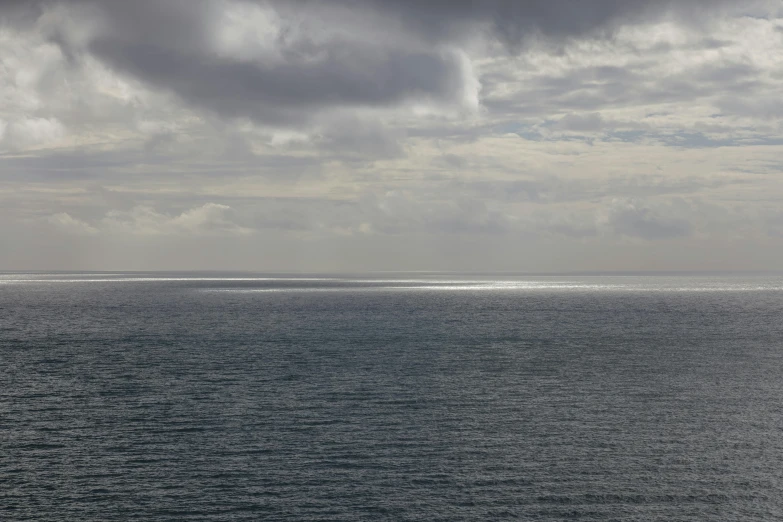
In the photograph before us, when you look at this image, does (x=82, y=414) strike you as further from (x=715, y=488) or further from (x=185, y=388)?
(x=715, y=488)

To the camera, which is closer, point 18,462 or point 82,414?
point 18,462

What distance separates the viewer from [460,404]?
8094 cm

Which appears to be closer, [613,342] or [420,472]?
[420,472]

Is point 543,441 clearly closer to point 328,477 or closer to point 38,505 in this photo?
point 328,477

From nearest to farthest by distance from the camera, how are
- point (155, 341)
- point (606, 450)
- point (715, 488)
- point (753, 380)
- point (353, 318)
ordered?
1. point (715, 488)
2. point (606, 450)
3. point (753, 380)
4. point (155, 341)
5. point (353, 318)

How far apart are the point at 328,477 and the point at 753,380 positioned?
222ft

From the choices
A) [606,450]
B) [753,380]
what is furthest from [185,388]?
[753,380]

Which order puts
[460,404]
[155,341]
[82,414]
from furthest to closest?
[155,341], [460,404], [82,414]

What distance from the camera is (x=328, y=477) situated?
55500mm

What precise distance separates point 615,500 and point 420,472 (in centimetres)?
1479

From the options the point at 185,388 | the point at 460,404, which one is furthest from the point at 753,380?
the point at 185,388

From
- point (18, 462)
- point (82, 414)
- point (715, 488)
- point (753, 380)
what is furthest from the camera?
point (753, 380)

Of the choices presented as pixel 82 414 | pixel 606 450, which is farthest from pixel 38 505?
pixel 606 450

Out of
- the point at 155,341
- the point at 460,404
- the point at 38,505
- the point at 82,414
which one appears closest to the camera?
the point at 38,505
